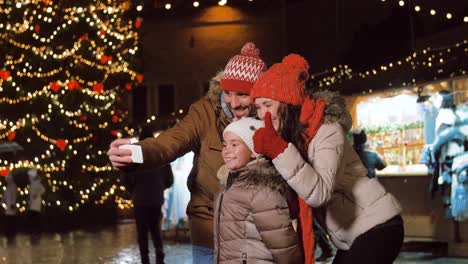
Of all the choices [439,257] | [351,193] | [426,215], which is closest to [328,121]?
[351,193]

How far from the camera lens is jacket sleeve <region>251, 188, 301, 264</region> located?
436 centimetres

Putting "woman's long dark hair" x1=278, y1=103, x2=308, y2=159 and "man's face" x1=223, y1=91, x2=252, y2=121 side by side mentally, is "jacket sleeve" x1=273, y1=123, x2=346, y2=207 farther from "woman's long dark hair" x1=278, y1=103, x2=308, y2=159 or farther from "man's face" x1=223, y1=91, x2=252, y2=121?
"man's face" x1=223, y1=91, x2=252, y2=121

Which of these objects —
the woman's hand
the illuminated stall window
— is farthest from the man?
the illuminated stall window

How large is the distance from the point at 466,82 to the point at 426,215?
2312 mm

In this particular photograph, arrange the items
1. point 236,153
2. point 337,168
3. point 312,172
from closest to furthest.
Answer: point 312,172 < point 337,168 < point 236,153

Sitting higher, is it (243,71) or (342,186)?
(243,71)

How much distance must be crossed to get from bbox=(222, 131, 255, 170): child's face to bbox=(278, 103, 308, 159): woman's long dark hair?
0.30 meters

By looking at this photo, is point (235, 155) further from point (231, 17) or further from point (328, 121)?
point (231, 17)

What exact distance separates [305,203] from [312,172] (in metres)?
0.28

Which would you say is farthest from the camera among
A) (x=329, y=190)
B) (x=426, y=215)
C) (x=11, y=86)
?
(x=11, y=86)

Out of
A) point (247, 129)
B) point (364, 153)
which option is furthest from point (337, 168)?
point (364, 153)

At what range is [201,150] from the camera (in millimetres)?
5410

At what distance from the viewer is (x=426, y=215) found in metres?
14.5

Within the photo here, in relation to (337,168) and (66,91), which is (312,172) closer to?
(337,168)
